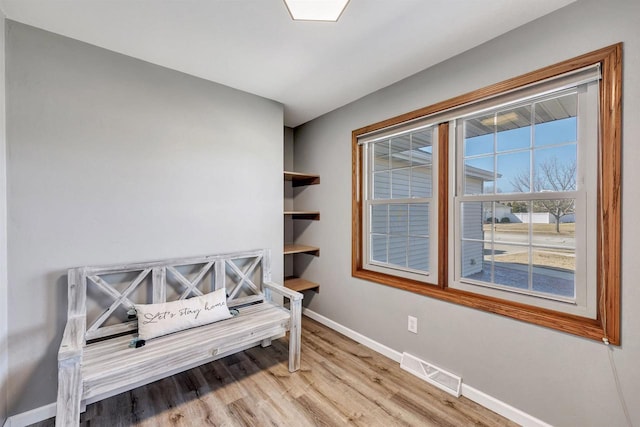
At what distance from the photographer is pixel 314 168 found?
3.24 meters

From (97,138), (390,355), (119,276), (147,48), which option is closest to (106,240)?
(119,276)

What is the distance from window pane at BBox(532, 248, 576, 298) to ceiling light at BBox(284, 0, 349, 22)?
179 cm

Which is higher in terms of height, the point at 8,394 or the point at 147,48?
the point at 147,48

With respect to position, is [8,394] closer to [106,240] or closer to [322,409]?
[106,240]

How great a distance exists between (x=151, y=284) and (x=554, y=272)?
8.96 ft

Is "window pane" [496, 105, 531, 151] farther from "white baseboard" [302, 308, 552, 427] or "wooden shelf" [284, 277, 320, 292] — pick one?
"wooden shelf" [284, 277, 320, 292]

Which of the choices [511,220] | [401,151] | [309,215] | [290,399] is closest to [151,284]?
[290,399]

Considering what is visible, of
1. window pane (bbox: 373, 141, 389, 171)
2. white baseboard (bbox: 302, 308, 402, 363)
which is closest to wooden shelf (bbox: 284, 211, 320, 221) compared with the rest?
window pane (bbox: 373, 141, 389, 171)

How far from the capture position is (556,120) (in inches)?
62.9

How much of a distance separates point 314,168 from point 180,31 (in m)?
1.84

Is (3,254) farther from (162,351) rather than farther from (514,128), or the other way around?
(514,128)

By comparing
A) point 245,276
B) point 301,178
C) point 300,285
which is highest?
point 301,178

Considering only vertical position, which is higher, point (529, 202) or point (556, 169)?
point (556, 169)

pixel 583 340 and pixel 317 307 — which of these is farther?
pixel 317 307
